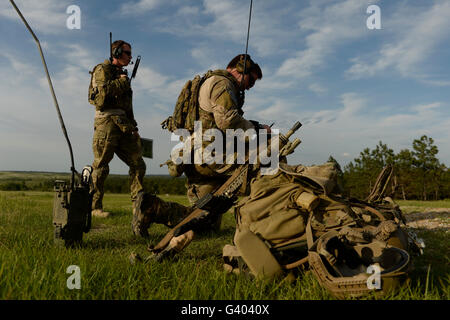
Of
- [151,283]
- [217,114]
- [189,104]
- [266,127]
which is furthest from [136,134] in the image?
[151,283]

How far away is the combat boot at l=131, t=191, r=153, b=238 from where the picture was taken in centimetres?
437

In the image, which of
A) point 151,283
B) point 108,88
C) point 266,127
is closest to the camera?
point 151,283

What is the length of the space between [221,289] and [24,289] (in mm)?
1206

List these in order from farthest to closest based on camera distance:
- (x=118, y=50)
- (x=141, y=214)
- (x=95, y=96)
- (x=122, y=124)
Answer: (x=118, y=50) → (x=122, y=124) → (x=95, y=96) → (x=141, y=214)

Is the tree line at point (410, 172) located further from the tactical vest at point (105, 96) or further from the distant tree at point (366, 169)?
the tactical vest at point (105, 96)

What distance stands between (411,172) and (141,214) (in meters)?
41.6

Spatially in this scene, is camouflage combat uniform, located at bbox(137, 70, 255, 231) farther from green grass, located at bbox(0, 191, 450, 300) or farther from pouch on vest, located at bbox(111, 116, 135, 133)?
pouch on vest, located at bbox(111, 116, 135, 133)

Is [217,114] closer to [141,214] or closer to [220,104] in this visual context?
Result: [220,104]

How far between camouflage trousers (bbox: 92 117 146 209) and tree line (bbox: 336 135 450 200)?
3485cm

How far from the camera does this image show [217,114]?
4438 millimetres

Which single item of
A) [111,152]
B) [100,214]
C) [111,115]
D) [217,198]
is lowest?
[100,214]

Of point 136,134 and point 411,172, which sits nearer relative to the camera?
point 136,134

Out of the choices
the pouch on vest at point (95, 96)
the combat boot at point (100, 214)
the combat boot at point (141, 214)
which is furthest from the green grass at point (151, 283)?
the pouch on vest at point (95, 96)

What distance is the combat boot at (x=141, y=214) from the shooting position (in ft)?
14.3
